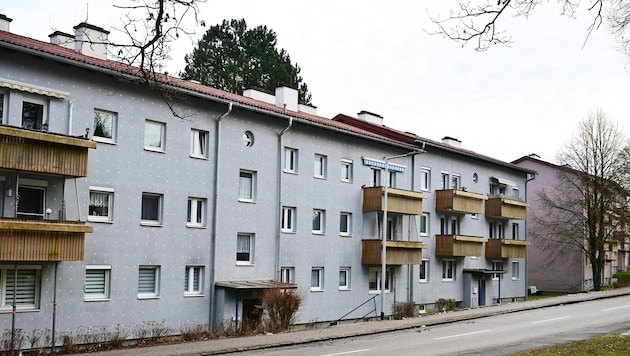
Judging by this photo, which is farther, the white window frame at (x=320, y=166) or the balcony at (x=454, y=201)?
the balcony at (x=454, y=201)

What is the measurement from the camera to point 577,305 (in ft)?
118

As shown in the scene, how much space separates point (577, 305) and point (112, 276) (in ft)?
78.5

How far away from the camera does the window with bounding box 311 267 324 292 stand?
3156 cm

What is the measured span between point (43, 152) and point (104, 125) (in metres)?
3.61

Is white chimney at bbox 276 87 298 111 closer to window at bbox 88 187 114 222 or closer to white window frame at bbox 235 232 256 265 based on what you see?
white window frame at bbox 235 232 256 265

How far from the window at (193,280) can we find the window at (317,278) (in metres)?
6.62

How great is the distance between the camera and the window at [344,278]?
109ft

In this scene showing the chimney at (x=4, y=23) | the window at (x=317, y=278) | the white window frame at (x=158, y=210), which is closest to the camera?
the chimney at (x=4, y=23)

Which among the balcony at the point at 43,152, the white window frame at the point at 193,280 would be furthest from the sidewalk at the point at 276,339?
the balcony at the point at 43,152

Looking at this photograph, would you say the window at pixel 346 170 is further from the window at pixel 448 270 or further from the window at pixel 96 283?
the window at pixel 96 283

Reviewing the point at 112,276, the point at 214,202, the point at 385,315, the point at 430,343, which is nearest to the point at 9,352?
the point at 112,276

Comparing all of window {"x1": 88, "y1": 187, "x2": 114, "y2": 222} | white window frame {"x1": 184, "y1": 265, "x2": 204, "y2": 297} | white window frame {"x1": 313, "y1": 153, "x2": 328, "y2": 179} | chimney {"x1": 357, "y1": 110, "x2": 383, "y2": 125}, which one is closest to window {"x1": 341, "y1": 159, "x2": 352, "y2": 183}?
white window frame {"x1": 313, "y1": 153, "x2": 328, "y2": 179}

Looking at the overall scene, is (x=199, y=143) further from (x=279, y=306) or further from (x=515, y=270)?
(x=515, y=270)

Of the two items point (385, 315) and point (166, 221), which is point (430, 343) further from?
point (385, 315)
